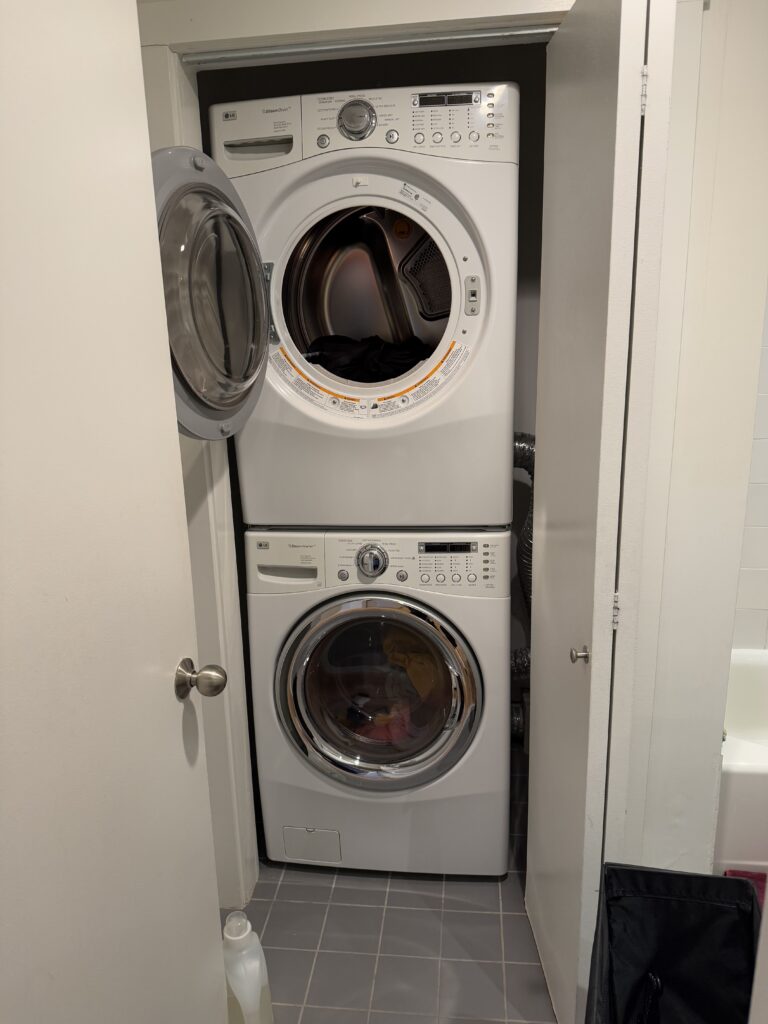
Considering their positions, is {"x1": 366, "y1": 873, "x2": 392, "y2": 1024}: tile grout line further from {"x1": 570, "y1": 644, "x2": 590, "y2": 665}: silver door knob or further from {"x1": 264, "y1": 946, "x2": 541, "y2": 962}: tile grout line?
{"x1": 570, "y1": 644, "x2": 590, "y2": 665}: silver door knob

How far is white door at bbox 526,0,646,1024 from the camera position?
3.52 feet

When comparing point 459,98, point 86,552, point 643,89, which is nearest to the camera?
point 86,552

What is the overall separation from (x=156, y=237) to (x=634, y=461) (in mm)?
764

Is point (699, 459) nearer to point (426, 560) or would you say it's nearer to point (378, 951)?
point (426, 560)

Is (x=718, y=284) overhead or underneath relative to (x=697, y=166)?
underneath

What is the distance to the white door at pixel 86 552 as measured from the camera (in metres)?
0.67

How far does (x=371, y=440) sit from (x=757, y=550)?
1222 millimetres

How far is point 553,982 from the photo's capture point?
1.57 meters

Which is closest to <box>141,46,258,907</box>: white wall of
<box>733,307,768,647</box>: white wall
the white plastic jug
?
the white plastic jug

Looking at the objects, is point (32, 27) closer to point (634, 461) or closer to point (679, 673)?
point (634, 461)

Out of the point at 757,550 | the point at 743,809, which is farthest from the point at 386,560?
the point at 757,550

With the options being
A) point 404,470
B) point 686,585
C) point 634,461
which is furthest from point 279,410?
point 686,585

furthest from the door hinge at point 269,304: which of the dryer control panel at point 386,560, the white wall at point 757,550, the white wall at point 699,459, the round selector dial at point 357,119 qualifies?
the white wall at point 757,550

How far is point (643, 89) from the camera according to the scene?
3.38 feet
